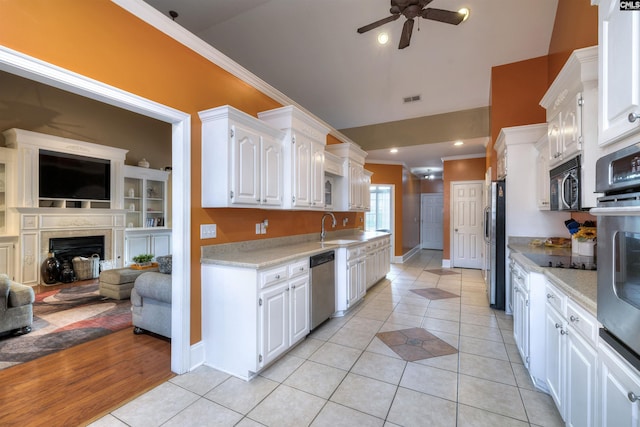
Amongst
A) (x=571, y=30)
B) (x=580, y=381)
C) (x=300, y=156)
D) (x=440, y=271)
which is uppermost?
(x=571, y=30)

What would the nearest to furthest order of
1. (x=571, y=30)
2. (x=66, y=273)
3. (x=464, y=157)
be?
(x=571, y=30)
(x=66, y=273)
(x=464, y=157)

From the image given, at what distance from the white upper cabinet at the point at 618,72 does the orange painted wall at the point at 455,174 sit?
6026 mm

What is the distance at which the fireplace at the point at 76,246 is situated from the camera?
5.12 m

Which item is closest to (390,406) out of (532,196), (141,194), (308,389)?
(308,389)

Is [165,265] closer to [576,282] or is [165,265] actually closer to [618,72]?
[576,282]

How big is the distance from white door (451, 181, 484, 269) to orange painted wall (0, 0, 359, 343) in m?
5.47

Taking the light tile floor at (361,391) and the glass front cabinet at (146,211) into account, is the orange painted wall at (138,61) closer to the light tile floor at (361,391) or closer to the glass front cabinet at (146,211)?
the light tile floor at (361,391)

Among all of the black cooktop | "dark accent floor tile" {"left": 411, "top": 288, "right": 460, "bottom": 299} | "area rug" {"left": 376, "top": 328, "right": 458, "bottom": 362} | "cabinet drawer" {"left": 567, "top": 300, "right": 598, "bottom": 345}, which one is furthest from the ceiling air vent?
"cabinet drawer" {"left": 567, "top": 300, "right": 598, "bottom": 345}

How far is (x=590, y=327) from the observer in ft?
4.16

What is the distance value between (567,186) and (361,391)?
2.28 meters

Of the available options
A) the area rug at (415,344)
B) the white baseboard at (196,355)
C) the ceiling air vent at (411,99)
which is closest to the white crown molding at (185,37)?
the white baseboard at (196,355)

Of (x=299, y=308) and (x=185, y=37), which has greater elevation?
(x=185, y=37)

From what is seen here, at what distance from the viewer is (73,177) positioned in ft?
17.1

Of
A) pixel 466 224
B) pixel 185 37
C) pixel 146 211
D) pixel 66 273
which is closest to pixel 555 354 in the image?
pixel 185 37
